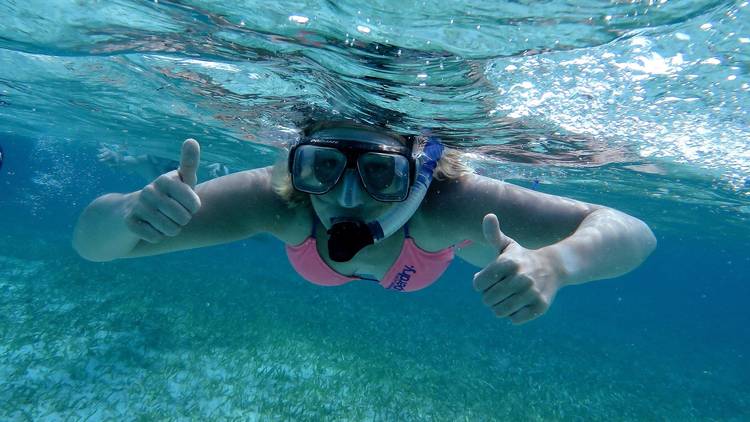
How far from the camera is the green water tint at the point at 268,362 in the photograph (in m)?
9.16

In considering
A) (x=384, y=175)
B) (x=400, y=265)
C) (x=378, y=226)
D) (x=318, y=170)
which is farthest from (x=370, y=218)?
(x=400, y=265)

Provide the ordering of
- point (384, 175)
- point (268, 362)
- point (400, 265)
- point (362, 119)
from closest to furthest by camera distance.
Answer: point (384, 175)
point (400, 265)
point (362, 119)
point (268, 362)

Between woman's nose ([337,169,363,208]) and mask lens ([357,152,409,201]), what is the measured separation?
0.07 metres

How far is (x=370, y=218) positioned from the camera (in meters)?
4.34

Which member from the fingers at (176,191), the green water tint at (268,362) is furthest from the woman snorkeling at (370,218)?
the green water tint at (268,362)

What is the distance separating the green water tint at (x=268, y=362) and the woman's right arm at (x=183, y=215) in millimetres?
5879

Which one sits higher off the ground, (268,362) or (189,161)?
(189,161)


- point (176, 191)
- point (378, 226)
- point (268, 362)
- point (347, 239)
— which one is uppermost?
point (176, 191)

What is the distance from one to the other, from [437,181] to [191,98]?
997 cm

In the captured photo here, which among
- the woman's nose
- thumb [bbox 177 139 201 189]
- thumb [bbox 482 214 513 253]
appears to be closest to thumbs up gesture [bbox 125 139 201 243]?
thumb [bbox 177 139 201 189]

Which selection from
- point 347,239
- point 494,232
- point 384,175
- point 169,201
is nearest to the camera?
point 494,232

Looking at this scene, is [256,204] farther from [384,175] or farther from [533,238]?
[533,238]

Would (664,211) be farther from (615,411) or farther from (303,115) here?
(303,115)

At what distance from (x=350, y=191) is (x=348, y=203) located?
0.12 metres
